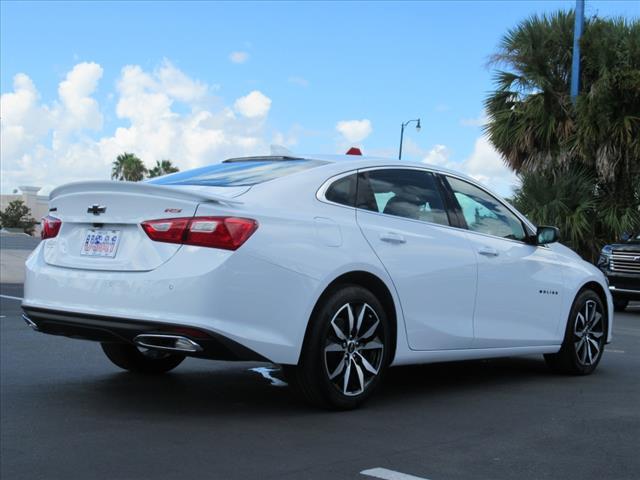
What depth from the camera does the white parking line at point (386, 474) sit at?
3.88m

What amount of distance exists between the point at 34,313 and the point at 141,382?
3.75 ft

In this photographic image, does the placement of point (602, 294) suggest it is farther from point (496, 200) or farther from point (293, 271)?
point (293, 271)

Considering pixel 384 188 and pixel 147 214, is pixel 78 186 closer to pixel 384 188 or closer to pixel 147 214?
pixel 147 214

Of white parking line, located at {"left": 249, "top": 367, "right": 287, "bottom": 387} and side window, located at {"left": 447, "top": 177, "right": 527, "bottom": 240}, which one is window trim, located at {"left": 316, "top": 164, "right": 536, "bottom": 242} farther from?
white parking line, located at {"left": 249, "top": 367, "right": 287, "bottom": 387}

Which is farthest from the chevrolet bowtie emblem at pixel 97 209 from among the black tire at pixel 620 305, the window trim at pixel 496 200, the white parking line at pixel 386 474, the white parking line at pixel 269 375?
the black tire at pixel 620 305

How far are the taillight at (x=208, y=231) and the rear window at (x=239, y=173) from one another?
0.55m

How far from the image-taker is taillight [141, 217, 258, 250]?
474 cm

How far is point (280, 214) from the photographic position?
502cm

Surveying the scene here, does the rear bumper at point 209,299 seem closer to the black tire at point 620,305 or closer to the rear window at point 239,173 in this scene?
the rear window at point 239,173

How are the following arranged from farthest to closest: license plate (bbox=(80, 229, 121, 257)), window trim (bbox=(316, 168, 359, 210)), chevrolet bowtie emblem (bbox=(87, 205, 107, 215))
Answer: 1. window trim (bbox=(316, 168, 359, 210))
2. chevrolet bowtie emblem (bbox=(87, 205, 107, 215))
3. license plate (bbox=(80, 229, 121, 257))

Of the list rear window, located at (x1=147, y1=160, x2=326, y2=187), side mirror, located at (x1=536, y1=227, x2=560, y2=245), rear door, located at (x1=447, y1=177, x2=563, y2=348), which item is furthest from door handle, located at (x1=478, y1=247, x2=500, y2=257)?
rear window, located at (x1=147, y1=160, x2=326, y2=187)

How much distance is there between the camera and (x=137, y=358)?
252 inches

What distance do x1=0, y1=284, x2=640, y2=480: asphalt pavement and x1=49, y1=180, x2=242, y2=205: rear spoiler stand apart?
126 centimetres

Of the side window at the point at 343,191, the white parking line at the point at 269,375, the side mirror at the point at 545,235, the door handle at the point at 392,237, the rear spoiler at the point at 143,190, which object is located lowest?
the white parking line at the point at 269,375
